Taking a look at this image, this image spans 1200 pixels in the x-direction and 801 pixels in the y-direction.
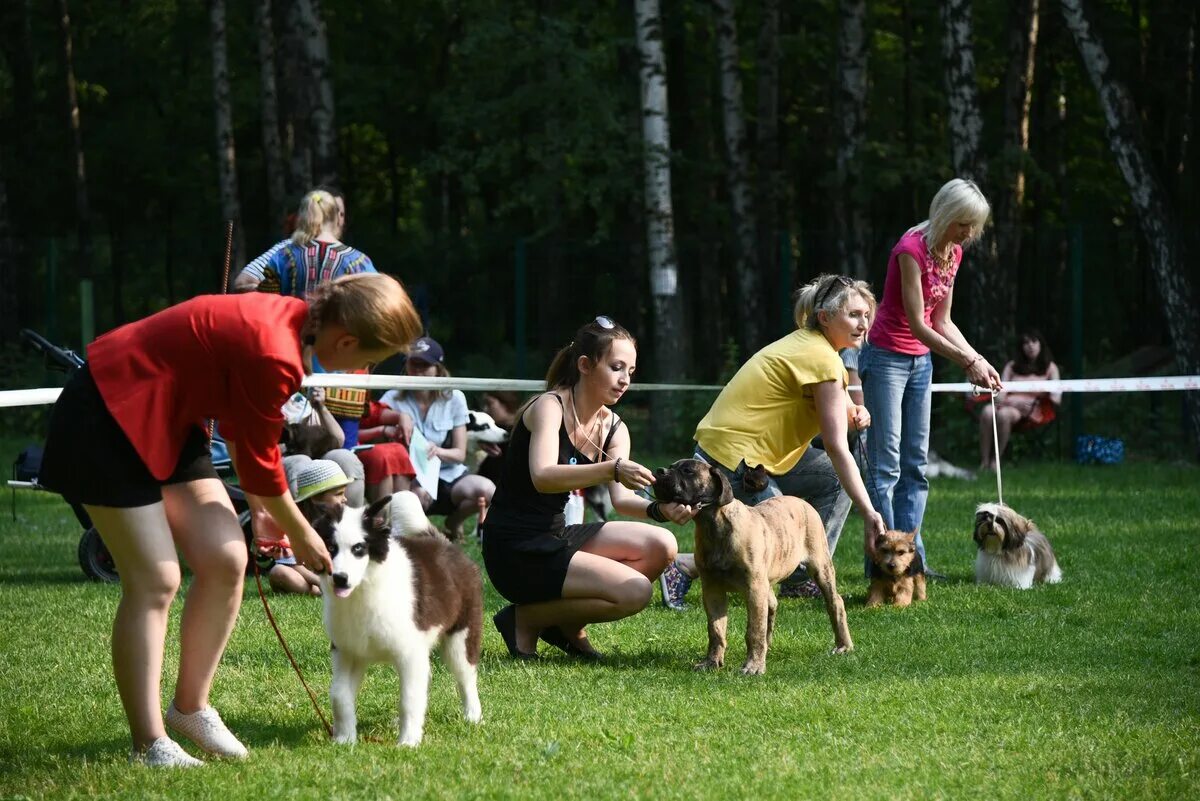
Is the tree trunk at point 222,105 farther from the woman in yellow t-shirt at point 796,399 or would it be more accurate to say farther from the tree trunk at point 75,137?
the woman in yellow t-shirt at point 796,399

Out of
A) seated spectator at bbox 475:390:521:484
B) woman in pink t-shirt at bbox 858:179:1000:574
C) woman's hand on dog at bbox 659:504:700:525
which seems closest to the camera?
woman's hand on dog at bbox 659:504:700:525

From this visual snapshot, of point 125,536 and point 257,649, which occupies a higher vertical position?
point 125,536

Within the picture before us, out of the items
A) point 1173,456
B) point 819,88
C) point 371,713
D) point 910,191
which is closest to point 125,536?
point 371,713

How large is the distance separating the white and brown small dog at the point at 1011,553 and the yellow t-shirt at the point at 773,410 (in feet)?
5.31

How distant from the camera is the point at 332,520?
4.47 meters

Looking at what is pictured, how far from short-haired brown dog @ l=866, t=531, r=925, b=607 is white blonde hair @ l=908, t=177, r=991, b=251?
1543 mm

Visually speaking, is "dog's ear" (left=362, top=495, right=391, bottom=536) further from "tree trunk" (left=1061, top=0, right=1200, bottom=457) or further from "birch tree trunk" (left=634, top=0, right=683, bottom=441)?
"birch tree trunk" (left=634, top=0, right=683, bottom=441)

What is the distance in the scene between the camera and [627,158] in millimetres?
20312

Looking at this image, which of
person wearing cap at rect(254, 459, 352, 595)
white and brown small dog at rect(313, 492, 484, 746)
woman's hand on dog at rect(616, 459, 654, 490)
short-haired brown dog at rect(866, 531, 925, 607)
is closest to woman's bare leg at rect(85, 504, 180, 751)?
white and brown small dog at rect(313, 492, 484, 746)

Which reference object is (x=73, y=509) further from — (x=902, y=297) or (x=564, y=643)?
(x=902, y=297)

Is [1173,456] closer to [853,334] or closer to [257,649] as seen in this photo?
[853,334]

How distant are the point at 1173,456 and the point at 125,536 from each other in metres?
13.1

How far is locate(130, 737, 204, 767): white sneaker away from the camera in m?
4.28

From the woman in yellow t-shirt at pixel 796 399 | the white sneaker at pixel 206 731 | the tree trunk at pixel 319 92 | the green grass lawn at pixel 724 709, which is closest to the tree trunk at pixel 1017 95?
the tree trunk at pixel 319 92
